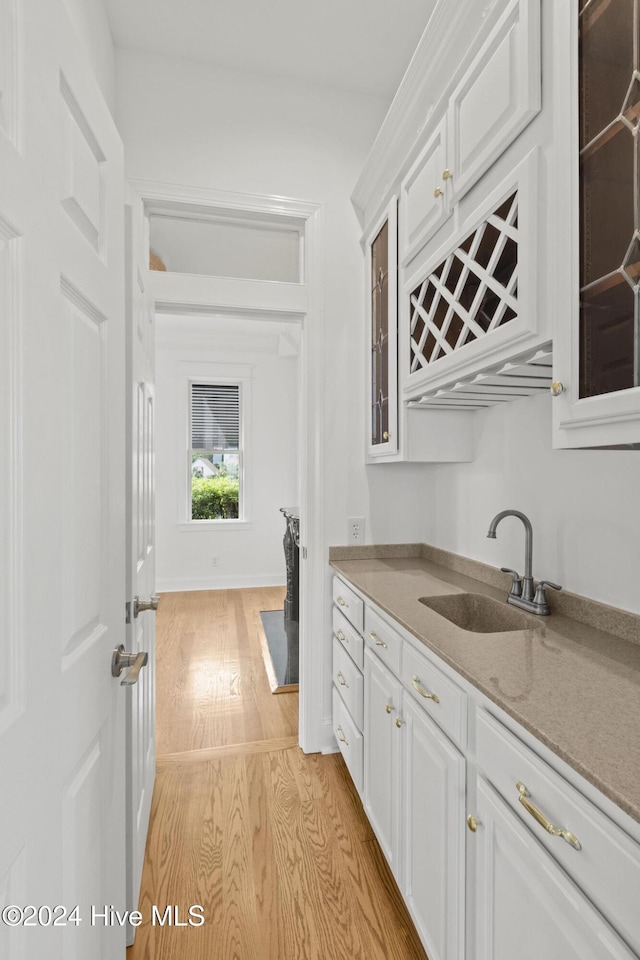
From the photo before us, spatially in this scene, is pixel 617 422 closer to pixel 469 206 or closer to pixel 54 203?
pixel 469 206

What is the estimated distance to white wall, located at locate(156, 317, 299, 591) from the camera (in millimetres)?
5270

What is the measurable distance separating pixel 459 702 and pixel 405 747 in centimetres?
42

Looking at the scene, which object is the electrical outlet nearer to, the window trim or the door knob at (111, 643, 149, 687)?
the door knob at (111, 643, 149, 687)

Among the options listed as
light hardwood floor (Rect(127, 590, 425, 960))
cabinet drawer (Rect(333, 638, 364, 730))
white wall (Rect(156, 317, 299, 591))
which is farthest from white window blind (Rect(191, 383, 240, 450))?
cabinet drawer (Rect(333, 638, 364, 730))

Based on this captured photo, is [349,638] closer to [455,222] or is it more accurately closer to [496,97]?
[455,222]

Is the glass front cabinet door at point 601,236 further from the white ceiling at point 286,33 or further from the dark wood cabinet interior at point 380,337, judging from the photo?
the white ceiling at point 286,33

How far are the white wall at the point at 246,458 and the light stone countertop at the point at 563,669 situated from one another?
12.3ft

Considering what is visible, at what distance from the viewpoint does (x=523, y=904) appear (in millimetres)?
826

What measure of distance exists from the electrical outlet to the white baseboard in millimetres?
3351

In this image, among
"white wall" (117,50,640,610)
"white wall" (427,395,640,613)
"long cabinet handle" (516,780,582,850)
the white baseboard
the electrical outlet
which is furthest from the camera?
the white baseboard

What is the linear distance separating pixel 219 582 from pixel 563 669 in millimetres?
4713

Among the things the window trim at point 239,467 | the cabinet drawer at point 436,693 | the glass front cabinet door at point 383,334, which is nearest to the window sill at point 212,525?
the window trim at point 239,467

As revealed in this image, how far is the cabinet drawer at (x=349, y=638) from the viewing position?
6.06 ft

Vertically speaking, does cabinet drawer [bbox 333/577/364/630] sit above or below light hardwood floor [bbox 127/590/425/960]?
above
